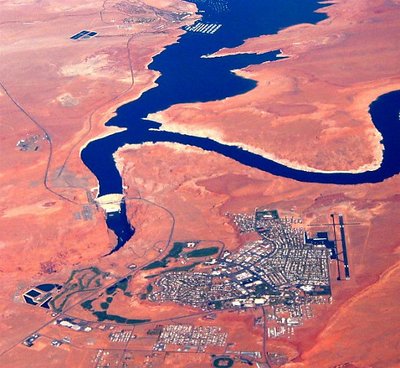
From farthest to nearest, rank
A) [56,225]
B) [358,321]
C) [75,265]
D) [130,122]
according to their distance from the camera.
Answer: [130,122] < [56,225] < [75,265] < [358,321]

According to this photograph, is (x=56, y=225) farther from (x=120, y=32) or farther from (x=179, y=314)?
(x=120, y=32)

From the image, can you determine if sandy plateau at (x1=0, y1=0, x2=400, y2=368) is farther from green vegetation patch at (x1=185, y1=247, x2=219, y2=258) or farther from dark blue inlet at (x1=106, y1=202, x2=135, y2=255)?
green vegetation patch at (x1=185, y1=247, x2=219, y2=258)

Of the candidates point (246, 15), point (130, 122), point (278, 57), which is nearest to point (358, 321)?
point (130, 122)

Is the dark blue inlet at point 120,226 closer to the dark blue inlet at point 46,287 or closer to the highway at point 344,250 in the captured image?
the dark blue inlet at point 46,287

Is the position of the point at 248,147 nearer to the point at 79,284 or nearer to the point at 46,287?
the point at 79,284

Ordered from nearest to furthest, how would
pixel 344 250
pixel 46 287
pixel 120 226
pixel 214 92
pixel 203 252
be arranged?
pixel 344 250
pixel 46 287
pixel 203 252
pixel 120 226
pixel 214 92

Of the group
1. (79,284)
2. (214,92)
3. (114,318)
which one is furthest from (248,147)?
(114,318)
